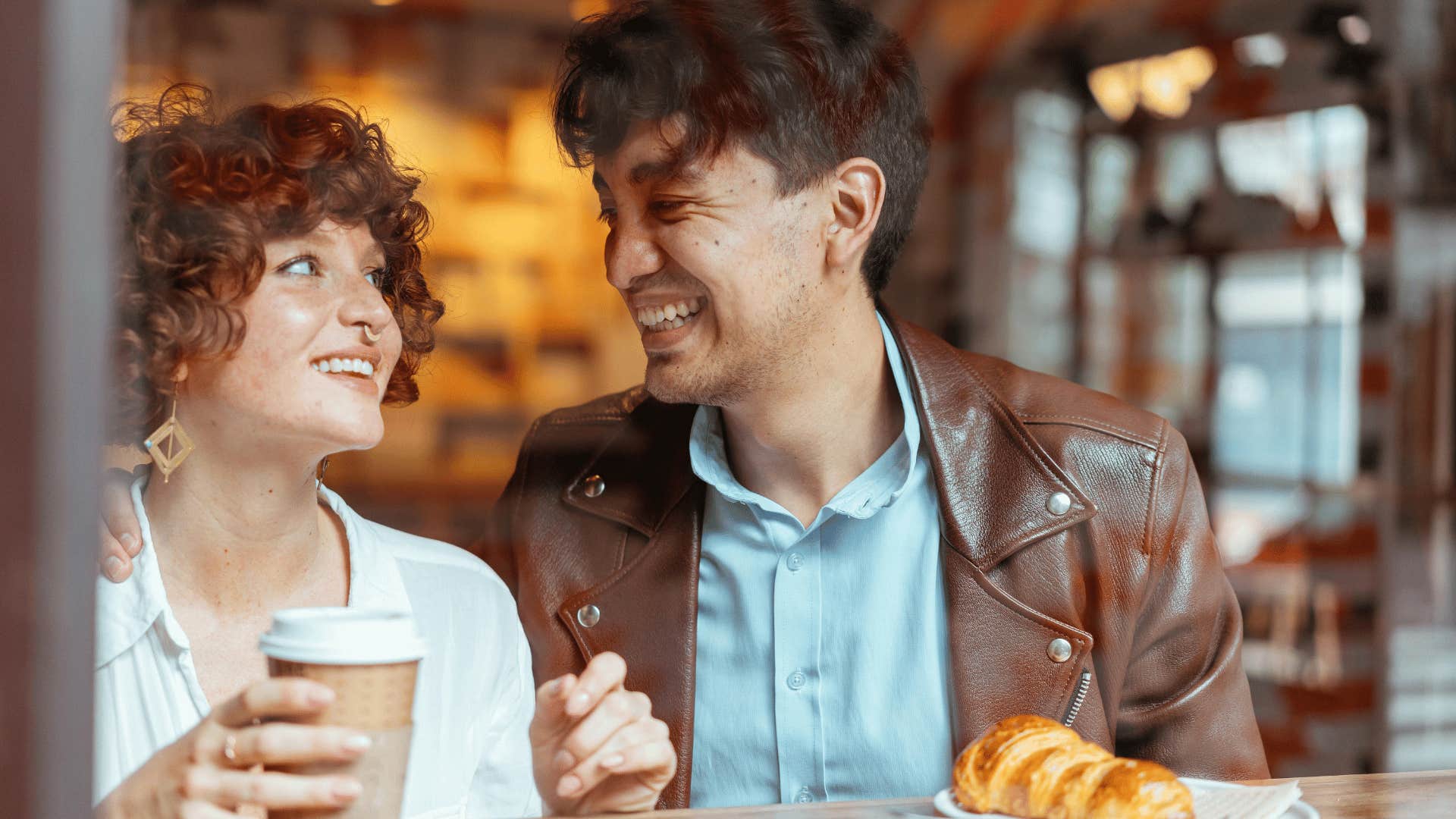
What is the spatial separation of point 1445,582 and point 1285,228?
576mm

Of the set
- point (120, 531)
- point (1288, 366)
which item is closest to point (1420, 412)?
point (1288, 366)

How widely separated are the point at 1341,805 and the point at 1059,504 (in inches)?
14.8

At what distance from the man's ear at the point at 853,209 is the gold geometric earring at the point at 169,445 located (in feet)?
2.14

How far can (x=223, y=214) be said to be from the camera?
3.02 ft

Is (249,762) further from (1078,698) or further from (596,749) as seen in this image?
(1078,698)

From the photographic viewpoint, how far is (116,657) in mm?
893

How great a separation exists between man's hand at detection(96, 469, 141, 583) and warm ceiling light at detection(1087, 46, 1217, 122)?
116 centimetres

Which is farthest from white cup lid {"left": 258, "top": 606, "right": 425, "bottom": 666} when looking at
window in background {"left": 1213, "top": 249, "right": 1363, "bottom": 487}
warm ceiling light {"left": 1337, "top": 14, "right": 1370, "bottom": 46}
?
warm ceiling light {"left": 1337, "top": 14, "right": 1370, "bottom": 46}

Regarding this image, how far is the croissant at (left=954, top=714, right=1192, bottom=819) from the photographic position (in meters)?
0.88

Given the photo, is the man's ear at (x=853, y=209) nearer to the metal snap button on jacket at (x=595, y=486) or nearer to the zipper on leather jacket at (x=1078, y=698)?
the metal snap button on jacket at (x=595, y=486)

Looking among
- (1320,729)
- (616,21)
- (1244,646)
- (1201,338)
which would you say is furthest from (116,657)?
(1320,729)

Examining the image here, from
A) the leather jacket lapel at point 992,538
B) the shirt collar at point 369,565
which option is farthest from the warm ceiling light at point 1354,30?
the shirt collar at point 369,565

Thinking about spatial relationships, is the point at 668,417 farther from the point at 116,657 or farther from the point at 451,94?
the point at 116,657

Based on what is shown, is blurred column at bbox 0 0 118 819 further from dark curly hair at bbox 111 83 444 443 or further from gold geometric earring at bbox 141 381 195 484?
gold geometric earring at bbox 141 381 195 484
